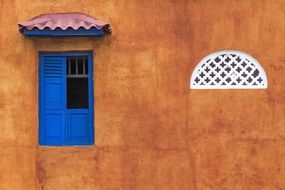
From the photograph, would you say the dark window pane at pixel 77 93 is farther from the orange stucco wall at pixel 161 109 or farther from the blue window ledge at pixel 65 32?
the blue window ledge at pixel 65 32

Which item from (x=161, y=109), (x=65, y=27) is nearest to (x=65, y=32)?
(x=65, y=27)

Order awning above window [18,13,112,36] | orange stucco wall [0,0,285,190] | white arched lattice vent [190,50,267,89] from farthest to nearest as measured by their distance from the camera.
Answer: white arched lattice vent [190,50,267,89], orange stucco wall [0,0,285,190], awning above window [18,13,112,36]

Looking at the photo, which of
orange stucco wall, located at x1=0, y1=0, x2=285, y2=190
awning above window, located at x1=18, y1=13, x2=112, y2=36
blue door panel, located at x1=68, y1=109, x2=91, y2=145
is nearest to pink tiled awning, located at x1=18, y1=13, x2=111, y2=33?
awning above window, located at x1=18, y1=13, x2=112, y2=36

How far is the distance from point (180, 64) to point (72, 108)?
1813 mm

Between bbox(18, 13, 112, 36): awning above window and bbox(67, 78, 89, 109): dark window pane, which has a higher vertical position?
bbox(18, 13, 112, 36): awning above window

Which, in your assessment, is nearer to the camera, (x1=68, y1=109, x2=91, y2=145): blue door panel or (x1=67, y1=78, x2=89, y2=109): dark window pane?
(x1=68, y1=109, x2=91, y2=145): blue door panel

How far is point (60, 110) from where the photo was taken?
10.5 m

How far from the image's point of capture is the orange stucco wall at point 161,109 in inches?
404

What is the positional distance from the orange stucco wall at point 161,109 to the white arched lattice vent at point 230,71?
0.11 metres

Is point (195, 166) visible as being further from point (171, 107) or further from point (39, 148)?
point (39, 148)

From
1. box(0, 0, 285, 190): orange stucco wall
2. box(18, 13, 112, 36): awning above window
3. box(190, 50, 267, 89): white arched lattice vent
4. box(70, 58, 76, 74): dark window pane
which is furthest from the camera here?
box(70, 58, 76, 74): dark window pane

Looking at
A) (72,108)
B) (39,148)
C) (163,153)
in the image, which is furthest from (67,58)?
→ (163,153)

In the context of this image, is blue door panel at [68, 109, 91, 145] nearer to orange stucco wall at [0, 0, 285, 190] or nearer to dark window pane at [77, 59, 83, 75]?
orange stucco wall at [0, 0, 285, 190]

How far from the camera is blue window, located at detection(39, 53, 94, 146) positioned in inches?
411
